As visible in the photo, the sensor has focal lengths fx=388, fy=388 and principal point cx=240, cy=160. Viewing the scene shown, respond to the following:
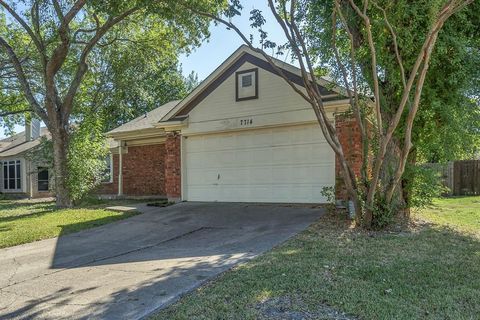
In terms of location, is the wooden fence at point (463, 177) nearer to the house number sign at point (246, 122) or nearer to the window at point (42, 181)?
the house number sign at point (246, 122)

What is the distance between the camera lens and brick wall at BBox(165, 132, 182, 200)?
13312 millimetres

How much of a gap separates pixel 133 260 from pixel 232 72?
7.65 metres

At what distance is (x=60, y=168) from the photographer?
13602mm

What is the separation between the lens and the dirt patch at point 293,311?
3.79 meters

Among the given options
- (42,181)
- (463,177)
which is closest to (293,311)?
(463,177)

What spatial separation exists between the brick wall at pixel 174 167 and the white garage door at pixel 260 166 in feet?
0.80

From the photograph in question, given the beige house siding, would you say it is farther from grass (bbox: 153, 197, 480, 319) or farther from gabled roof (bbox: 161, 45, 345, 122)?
grass (bbox: 153, 197, 480, 319)

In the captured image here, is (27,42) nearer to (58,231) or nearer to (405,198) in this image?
(58,231)

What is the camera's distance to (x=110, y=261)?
6.34 m

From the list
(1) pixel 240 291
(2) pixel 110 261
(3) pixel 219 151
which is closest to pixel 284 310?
(1) pixel 240 291

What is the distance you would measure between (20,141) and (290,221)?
25.0 metres

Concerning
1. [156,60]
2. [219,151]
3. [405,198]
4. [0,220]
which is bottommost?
[0,220]

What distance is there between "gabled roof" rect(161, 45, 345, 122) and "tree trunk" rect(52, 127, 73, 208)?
3.73 metres

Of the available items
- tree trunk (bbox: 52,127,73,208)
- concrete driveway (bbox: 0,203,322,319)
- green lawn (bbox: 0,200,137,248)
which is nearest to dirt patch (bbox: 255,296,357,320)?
concrete driveway (bbox: 0,203,322,319)
